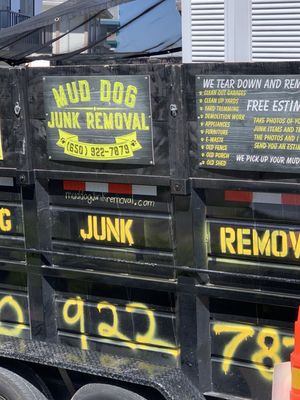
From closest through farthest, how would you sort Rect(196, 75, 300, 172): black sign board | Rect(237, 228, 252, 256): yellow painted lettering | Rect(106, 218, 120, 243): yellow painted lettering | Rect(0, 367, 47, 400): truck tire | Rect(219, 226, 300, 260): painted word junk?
1. Rect(196, 75, 300, 172): black sign board
2. Rect(219, 226, 300, 260): painted word junk
3. Rect(237, 228, 252, 256): yellow painted lettering
4. Rect(106, 218, 120, 243): yellow painted lettering
5. Rect(0, 367, 47, 400): truck tire

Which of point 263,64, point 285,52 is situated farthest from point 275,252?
point 285,52

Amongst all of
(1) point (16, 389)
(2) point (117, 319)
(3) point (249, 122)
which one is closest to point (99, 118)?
(3) point (249, 122)

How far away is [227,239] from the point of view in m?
3.17

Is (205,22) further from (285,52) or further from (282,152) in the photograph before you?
(282,152)

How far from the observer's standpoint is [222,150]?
10.1ft

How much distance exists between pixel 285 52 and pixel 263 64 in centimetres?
82

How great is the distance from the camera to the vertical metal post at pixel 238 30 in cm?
362

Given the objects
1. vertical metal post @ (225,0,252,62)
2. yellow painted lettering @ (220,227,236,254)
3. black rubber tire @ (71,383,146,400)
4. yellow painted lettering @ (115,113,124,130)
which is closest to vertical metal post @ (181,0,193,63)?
vertical metal post @ (225,0,252,62)

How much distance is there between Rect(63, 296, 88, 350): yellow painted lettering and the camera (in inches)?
142

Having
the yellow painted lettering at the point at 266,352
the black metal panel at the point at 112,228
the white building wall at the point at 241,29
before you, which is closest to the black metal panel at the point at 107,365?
the yellow painted lettering at the point at 266,352

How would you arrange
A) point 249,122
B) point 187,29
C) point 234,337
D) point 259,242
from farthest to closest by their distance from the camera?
point 187,29, point 234,337, point 259,242, point 249,122

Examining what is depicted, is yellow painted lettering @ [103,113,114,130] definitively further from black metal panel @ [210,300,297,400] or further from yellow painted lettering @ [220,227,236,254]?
black metal panel @ [210,300,297,400]

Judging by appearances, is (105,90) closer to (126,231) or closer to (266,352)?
(126,231)

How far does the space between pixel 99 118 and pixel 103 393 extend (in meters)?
1.27
